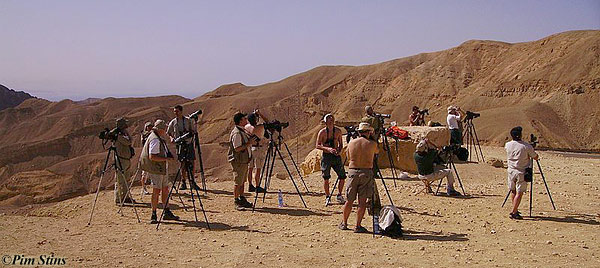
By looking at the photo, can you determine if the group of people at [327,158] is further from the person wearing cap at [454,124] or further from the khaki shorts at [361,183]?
the person wearing cap at [454,124]

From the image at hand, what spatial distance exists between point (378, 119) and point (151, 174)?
18.7 ft

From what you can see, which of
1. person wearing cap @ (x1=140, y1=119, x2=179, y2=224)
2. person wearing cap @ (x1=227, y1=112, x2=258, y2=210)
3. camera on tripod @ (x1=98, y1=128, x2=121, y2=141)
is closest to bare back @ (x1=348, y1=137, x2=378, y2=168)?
person wearing cap @ (x1=227, y1=112, x2=258, y2=210)

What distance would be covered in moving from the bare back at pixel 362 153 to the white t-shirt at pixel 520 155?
9.05 ft

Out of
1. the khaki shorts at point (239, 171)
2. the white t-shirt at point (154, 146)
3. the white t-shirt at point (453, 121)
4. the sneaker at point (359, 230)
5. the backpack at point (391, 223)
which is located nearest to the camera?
the backpack at point (391, 223)

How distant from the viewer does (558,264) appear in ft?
19.5

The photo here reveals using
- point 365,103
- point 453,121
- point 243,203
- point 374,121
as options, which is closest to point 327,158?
point 243,203

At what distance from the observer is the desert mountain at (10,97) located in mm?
67594

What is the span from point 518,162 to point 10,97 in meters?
76.7

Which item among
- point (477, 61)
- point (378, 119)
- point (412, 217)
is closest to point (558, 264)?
point (412, 217)

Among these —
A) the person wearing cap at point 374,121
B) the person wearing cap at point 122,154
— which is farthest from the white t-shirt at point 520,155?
the person wearing cap at point 122,154

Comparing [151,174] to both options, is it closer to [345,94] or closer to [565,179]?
[565,179]

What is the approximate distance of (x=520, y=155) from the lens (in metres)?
8.02

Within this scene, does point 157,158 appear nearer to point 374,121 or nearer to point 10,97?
point 374,121

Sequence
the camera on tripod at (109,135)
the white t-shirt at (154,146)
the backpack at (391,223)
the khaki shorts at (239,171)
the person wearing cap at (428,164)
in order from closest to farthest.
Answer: the backpack at (391,223)
the white t-shirt at (154,146)
the camera on tripod at (109,135)
the khaki shorts at (239,171)
the person wearing cap at (428,164)
